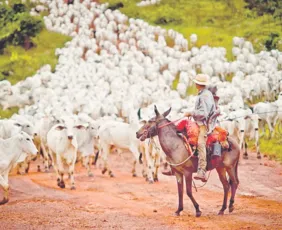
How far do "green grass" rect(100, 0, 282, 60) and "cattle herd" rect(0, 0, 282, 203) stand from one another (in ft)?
5.85

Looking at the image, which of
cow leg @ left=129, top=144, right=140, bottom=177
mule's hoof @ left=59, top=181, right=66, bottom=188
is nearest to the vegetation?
cow leg @ left=129, top=144, right=140, bottom=177

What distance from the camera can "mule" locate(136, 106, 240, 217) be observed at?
11.1 m

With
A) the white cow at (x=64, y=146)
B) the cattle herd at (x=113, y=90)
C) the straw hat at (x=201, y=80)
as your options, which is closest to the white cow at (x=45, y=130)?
the cattle herd at (x=113, y=90)

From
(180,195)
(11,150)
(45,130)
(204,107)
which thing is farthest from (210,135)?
(45,130)

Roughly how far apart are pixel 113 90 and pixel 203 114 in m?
23.6

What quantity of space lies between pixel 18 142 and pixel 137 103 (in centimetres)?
1664

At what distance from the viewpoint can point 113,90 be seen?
34.3 m

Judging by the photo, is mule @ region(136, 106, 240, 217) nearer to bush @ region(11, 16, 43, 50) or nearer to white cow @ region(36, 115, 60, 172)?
white cow @ region(36, 115, 60, 172)

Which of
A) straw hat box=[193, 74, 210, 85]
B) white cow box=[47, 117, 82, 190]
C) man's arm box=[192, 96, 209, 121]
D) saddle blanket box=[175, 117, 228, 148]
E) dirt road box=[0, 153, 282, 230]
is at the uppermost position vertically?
straw hat box=[193, 74, 210, 85]

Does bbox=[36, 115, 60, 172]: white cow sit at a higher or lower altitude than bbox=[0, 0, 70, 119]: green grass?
lower

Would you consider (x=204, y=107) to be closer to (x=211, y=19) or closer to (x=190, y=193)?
(x=190, y=193)

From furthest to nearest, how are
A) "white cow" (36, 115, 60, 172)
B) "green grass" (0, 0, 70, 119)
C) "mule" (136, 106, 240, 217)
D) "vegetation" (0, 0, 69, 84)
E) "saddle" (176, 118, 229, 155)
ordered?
"vegetation" (0, 0, 69, 84)
"green grass" (0, 0, 70, 119)
"white cow" (36, 115, 60, 172)
"mule" (136, 106, 240, 217)
"saddle" (176, 118, 229, 155)

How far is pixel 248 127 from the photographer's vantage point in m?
22.3

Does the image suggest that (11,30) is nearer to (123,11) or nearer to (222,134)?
(123,11)
